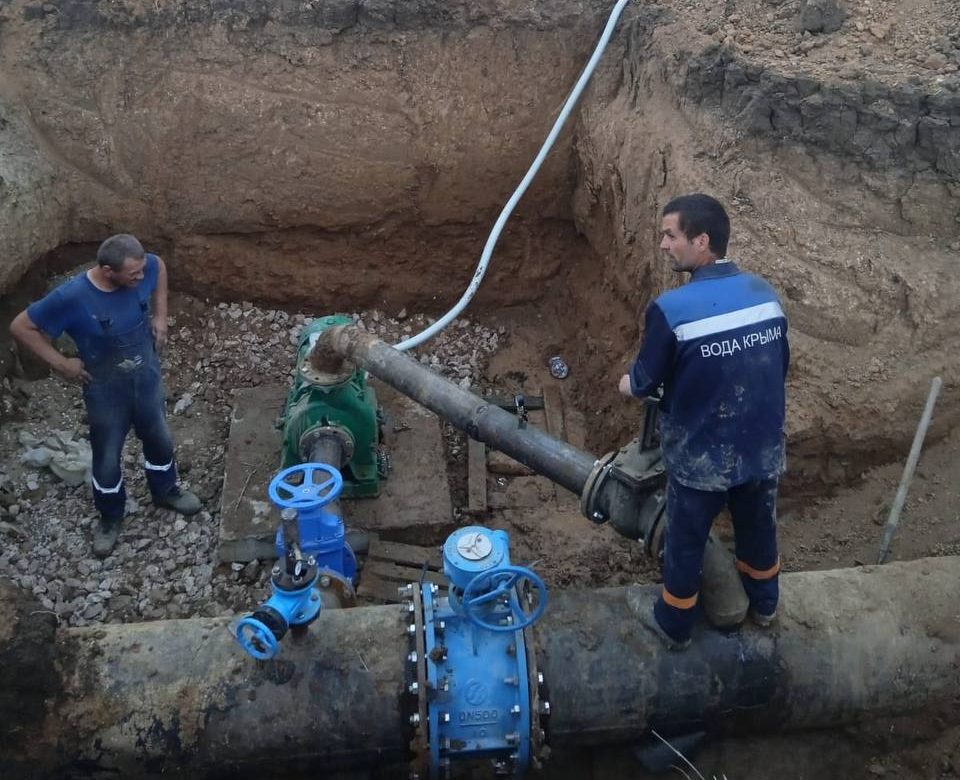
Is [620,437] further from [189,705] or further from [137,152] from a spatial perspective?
[137,152]

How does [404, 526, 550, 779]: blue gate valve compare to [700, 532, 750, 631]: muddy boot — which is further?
[700, 532, 750, 631]: muddy boot

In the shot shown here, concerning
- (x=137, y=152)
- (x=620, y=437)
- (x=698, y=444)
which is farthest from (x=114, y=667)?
(x=137, y=152)

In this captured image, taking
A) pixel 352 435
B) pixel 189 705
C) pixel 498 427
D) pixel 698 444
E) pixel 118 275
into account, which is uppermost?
pixel 118 275

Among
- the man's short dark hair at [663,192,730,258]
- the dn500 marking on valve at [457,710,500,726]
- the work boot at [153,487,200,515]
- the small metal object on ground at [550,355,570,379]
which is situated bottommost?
the dn500 marking on valve at [457,710,500,726]

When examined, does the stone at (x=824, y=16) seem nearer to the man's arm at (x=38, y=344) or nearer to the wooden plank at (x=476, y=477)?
the wooden plank at (x=476, y=477)

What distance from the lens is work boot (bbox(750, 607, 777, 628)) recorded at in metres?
3.71

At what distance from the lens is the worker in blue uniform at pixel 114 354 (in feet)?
15.6

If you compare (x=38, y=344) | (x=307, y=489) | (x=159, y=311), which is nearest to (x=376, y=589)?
(x=307, y=489)

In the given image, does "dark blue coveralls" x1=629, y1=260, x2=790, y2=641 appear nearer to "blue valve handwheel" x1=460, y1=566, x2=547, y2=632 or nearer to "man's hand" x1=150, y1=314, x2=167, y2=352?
"blue valve handwheel" x1=460, y1=566, x2=547, y2=632

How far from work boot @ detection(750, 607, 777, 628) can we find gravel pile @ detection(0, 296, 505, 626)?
9.27ft

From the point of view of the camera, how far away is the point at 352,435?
5.44 meters

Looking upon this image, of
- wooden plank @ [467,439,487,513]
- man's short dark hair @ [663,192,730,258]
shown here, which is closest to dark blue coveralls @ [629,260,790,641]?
man's short dark hair @ [663,192,730,258]

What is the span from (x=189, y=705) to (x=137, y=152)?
474 centimetres

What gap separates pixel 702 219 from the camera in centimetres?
328
